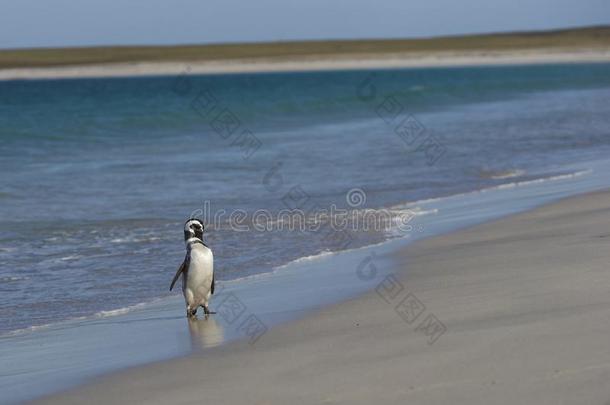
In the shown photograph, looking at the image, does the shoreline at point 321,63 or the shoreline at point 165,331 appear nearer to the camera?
the shoreline at point 165,331

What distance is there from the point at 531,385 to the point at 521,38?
468ft

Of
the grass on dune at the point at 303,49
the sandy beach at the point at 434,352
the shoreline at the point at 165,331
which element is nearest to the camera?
the sandy beach at the point at 434,352

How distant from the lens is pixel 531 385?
4676mm

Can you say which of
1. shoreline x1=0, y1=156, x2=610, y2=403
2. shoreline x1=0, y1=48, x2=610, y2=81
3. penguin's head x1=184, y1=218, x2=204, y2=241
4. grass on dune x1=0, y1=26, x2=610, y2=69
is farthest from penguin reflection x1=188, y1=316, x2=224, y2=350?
grass on dune x1=0, y1=26, x2=610, y2=69

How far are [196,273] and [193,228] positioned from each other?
32 centimetres

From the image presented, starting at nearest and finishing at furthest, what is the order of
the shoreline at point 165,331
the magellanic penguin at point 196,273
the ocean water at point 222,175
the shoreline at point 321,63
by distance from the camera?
the shoreline at point 165,331
the magellanic penguin at point 196,273
the ocean water at point 222,175
the shoreline at point 321,63

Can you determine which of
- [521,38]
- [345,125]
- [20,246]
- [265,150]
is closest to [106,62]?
[521,38]

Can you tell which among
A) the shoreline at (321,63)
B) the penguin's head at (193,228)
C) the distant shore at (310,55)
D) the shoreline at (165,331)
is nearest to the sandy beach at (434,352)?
the shoreline at (165,331)

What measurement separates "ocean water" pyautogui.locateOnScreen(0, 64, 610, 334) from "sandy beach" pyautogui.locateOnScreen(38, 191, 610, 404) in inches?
77.9

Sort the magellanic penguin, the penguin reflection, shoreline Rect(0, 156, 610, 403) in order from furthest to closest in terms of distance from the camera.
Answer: the magellanic penguin → the penguin reflection → shoreline Rect(0, 156, 610, 403)

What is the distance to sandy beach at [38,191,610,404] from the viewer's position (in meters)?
4.77

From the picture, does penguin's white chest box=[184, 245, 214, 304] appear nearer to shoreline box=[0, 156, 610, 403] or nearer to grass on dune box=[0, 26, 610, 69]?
shoreline box=[0, 156, 610, 403]

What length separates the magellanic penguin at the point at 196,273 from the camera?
297 inches

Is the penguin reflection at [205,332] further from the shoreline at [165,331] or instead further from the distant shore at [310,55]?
the distant shore at [310,55]
